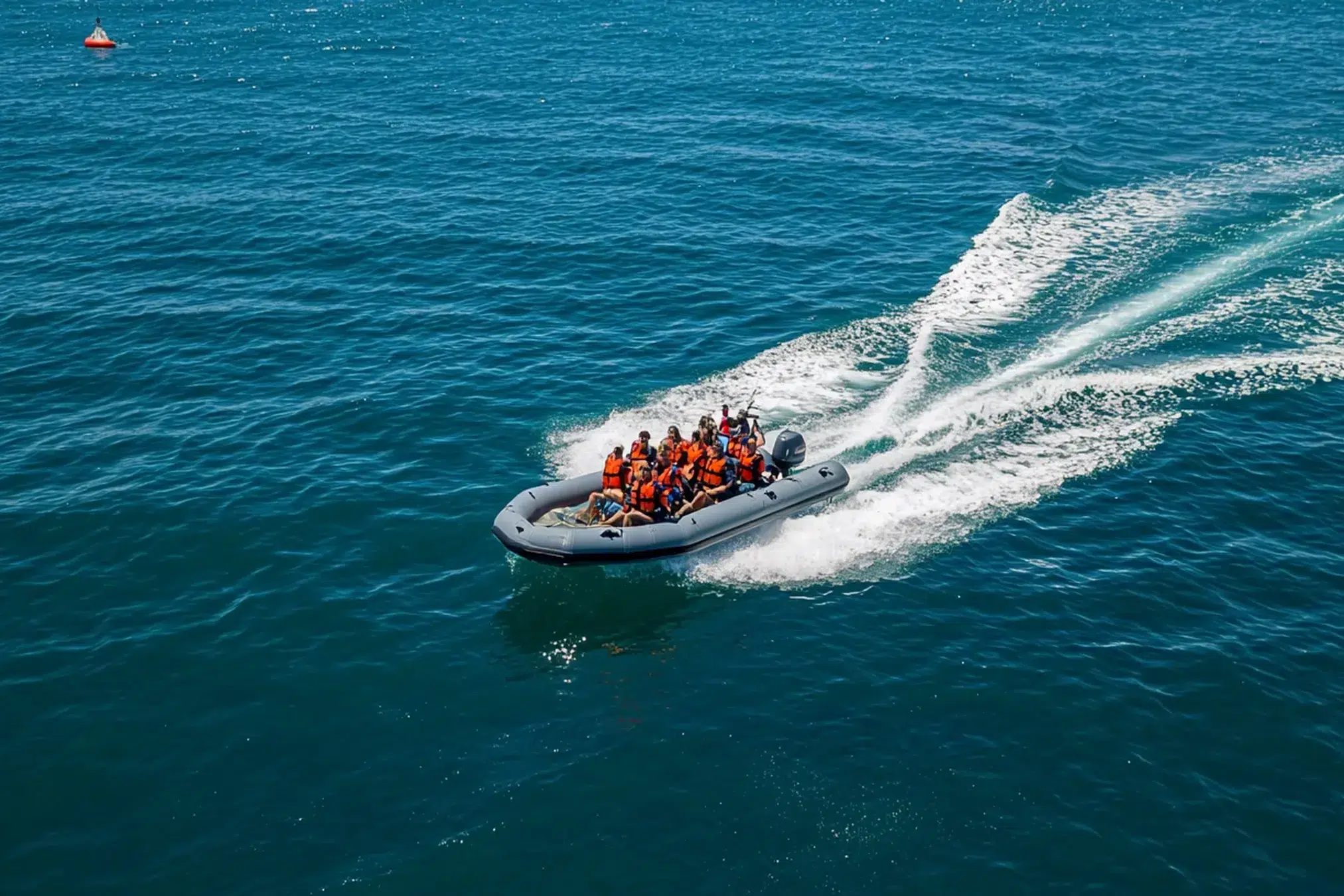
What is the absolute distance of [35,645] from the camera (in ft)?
72.2

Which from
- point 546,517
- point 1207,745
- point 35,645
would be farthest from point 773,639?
point 35,645

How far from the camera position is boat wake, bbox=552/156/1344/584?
1013 inches

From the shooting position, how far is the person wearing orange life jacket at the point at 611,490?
24422 millimetres

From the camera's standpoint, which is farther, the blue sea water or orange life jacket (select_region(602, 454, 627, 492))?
orange life jacket (select_region(602, 454, 627, 492))

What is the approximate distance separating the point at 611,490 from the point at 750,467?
10.8 feet

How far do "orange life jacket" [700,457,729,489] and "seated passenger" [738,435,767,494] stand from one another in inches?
17.7

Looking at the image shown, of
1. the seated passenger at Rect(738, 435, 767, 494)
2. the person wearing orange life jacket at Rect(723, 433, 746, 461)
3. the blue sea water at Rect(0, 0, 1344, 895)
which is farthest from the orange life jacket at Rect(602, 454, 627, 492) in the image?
the seated passenger at Rect(738, 435, 767, 494)

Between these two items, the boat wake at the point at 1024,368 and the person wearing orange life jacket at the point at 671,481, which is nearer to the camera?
the person wearing orange life jacket at the point at 671,481

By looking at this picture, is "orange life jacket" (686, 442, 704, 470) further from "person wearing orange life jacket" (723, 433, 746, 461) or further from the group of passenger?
"person wearing orange life jacket" (723, 433, 746, 461)

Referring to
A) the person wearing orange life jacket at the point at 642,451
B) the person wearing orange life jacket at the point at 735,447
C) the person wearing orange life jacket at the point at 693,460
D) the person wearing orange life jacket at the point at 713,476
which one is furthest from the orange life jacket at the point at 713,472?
the person wearing orange life jacket at the point at 642,451

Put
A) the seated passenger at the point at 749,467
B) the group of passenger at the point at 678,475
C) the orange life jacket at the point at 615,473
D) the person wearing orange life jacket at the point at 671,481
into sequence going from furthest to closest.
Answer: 1. the seated passenger at the point at 749,467
2. the person wearing orange life jacket at the point at 671,481
3. the orange life jacket at the point at 615,473
4. the group of passenger at the point at 678,475

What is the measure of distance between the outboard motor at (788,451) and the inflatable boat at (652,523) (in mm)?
15

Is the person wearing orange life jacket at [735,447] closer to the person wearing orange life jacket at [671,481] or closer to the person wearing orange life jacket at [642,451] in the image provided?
the person wearing orange life jacket at [671,481]

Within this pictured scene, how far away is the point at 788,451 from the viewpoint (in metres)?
26.0
